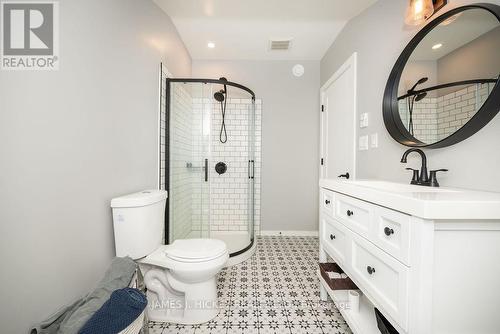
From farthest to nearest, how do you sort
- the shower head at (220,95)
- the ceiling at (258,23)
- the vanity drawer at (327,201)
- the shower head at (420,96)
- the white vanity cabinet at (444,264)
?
the shower head at (220,95)
the ceiling at (258,23)
the vanity drawer at (327,201)
the shower head at (420,96)
the white vanity cabinet at (444,264)

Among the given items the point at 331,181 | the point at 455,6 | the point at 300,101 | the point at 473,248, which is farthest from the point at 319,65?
the point at 473,248

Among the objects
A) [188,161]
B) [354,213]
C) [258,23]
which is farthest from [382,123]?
[188,161]

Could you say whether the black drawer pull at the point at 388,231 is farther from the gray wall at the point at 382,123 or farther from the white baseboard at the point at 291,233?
the white baseboard at the point at 291,233

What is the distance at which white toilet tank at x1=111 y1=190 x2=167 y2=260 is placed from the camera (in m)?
1.29

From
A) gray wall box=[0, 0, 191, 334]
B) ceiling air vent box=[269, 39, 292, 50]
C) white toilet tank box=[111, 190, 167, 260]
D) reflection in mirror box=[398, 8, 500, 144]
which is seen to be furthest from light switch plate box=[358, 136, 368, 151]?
gray wall box=[0, 0, 191, 334]

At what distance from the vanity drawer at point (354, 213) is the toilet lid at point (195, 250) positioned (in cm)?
81

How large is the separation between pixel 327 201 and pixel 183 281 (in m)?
1.11

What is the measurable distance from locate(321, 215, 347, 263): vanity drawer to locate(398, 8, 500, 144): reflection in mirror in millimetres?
720

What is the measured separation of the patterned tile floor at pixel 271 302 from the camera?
1.33 m

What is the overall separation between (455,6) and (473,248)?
1221mm

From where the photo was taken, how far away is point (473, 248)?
72 cm

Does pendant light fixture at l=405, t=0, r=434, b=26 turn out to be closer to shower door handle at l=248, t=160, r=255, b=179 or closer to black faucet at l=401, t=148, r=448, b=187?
black faucet at l=401, t=148, r=448, b=187

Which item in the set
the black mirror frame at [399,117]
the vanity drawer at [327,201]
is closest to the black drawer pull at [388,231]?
the vanity drawer at [327,201]

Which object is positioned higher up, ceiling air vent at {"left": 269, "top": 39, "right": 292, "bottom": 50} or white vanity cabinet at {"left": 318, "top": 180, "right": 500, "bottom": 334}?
ceiling air vent at {"left": 269, "top": 39, "right": 292, "bottom": 50}
